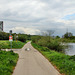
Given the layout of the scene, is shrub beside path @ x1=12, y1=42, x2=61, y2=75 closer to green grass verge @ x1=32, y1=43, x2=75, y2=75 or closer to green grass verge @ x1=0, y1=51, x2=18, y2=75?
green grass verge @ x1=0, y1=51, x2=18, y2=75

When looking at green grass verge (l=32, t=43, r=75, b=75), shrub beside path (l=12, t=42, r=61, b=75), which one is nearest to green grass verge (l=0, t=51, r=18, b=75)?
shrub beside path (l=12, t=42, r=61, b=75)

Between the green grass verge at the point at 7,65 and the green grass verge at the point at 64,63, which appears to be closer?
the green grass verge at the point at 7,65

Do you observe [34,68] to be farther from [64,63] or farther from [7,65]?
[64,63]

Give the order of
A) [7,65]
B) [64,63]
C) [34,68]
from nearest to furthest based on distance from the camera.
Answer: [34,68] → [7,65] → [64,63]

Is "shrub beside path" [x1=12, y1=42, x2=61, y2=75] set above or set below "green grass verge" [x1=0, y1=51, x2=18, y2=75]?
below

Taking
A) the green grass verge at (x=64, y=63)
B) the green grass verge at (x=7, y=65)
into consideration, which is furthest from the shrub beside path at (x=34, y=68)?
the green grass verge at (x=64, y=63)

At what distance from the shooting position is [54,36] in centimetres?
3294

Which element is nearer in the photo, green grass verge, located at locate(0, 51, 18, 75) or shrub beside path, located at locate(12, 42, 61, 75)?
green grass verge, located at locate(0, 51, 18, 75)

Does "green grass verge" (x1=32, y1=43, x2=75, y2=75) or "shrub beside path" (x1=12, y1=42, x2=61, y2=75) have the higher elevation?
"green grass verge" (x1=32, y1=43, x2=75, y2=75)

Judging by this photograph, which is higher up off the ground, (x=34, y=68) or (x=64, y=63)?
(x=64, y=63)

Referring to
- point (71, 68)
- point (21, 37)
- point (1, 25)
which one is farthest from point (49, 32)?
point (21, 37)

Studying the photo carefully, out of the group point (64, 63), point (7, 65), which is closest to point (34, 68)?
point (7, 65)

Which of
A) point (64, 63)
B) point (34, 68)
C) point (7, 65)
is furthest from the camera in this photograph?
point (64, 63)

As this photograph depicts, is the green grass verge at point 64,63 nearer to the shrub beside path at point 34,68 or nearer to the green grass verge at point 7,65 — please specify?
the shrub beside path at point 34,68
